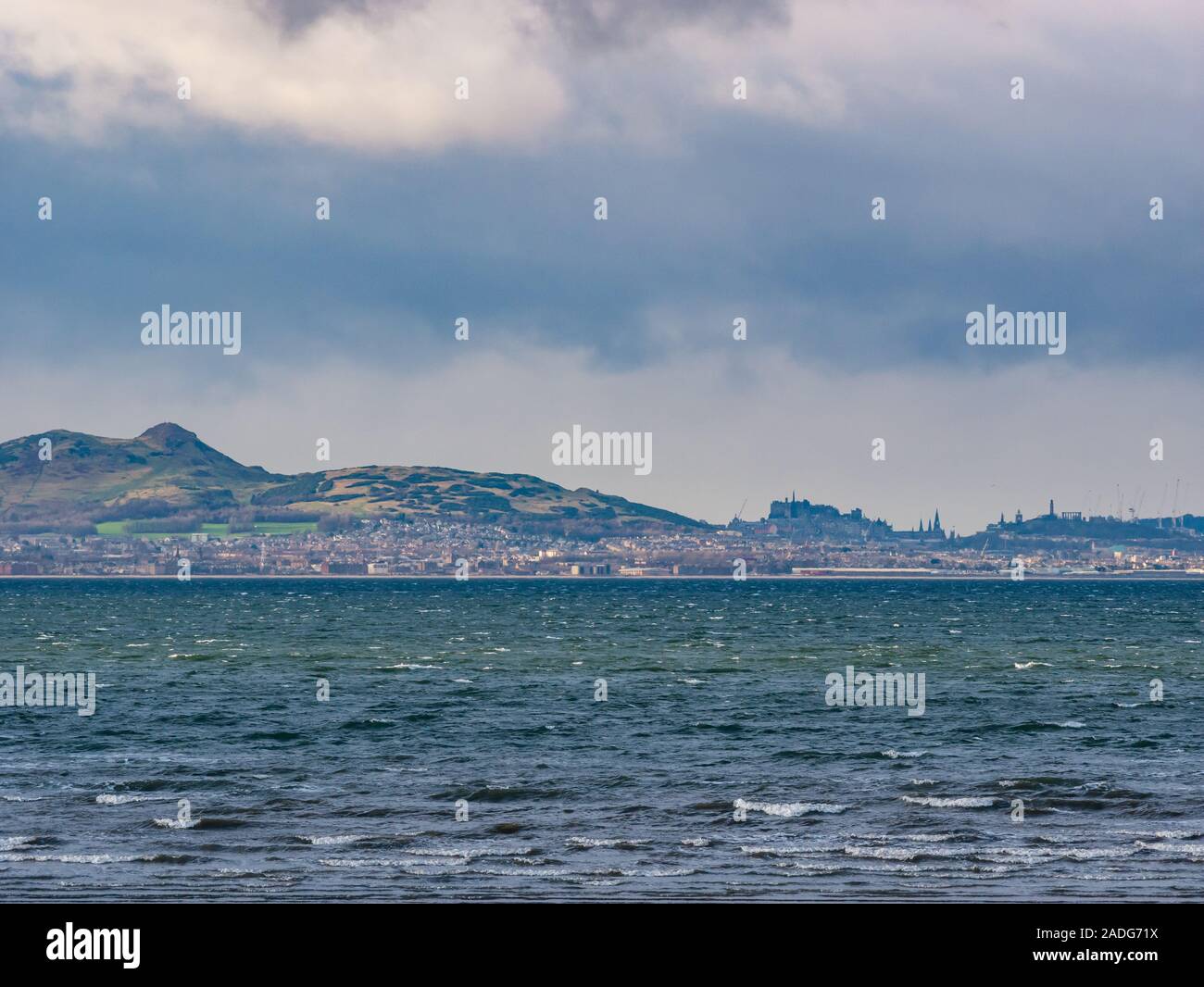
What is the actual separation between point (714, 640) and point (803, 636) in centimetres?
1069

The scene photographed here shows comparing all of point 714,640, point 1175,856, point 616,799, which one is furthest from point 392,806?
point 714,640

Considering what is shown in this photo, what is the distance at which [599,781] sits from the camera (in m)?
36.5

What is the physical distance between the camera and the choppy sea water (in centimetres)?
2434

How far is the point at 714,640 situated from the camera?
106 m

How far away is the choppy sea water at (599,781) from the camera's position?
24.3 meters
